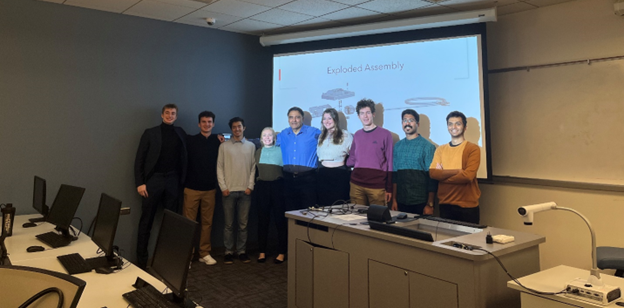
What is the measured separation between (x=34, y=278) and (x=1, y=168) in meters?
3.39

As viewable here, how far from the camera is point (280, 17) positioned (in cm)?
473

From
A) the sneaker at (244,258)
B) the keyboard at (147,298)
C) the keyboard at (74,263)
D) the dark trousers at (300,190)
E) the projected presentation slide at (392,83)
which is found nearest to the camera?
the keyboard at (147,298)

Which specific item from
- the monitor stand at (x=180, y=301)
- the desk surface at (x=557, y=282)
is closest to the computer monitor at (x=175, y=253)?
the monitor stand at (x=180, y=301)

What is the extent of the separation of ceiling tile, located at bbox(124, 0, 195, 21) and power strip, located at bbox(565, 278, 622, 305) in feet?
13.7

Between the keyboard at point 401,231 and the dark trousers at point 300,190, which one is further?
the dark trousers at point 300,190

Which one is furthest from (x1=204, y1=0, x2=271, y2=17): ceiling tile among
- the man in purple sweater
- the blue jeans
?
the blue jeans

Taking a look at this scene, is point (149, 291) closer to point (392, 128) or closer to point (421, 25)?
point (392, 128)

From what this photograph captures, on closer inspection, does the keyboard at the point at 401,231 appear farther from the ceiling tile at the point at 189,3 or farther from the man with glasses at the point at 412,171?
the ceiling tile at the point at 189,3

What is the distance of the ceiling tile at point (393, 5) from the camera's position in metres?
4.12

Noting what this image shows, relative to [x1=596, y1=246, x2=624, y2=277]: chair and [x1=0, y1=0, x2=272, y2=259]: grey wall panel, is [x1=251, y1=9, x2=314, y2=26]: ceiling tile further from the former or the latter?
[x1=596, y1=246, x2=624, y2=277]: chair

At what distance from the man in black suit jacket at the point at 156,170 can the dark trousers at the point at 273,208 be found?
3.23 feet

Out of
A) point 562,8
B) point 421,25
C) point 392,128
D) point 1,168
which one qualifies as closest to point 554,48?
point 562,8

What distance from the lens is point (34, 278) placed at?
55.5 inches

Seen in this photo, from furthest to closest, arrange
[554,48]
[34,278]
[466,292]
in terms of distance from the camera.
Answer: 1. [554,48]
2. [466,292]
3. [34,278]
